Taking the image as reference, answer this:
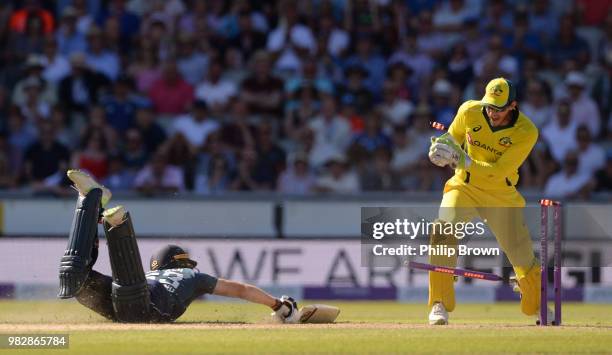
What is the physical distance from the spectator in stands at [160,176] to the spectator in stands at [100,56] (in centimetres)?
192

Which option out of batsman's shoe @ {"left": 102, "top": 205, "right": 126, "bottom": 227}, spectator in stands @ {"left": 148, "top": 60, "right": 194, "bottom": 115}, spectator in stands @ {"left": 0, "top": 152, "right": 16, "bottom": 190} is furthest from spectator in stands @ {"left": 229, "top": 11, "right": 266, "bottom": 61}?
batsman's shoe @ {"left": 102, "top": 205, "right": 126, "bottom": 227}

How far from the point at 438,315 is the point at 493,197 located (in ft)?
3.22

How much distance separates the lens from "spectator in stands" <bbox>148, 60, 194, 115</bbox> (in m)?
17.8

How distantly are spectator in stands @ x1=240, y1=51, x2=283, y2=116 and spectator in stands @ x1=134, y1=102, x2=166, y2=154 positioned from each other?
1.18m

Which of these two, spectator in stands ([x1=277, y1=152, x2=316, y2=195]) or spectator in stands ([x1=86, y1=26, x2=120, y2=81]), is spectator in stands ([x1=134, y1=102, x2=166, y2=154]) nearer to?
spectator in stands ([x1=86, y1=26, x2=120, y2=81])

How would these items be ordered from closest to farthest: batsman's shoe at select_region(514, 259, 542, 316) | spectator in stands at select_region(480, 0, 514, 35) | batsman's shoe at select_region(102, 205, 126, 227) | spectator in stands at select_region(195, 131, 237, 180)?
batsman's shoe at select_region(102, 205, 126, 227), batsman's shoe at select_region(514, 259, 542, 316), spectator in stands at select_region(195, 131, 237, 180), spectator in stands at select_region(480, 0, 514, 35)

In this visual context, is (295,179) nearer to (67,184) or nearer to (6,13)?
(67,184)

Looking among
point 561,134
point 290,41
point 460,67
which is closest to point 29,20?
point 290,41

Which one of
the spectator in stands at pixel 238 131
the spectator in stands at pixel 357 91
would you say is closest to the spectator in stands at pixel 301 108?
the spectator in stands at pixel 357 91

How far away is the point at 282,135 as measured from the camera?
17.5m

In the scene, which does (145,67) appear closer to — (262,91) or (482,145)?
(262,91)

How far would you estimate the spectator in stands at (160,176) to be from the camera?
16359 mm

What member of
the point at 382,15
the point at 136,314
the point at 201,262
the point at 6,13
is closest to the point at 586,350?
the point at 136,314

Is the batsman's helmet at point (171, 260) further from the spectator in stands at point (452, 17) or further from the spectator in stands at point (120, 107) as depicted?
the spectator in stands at point (452, 17)
